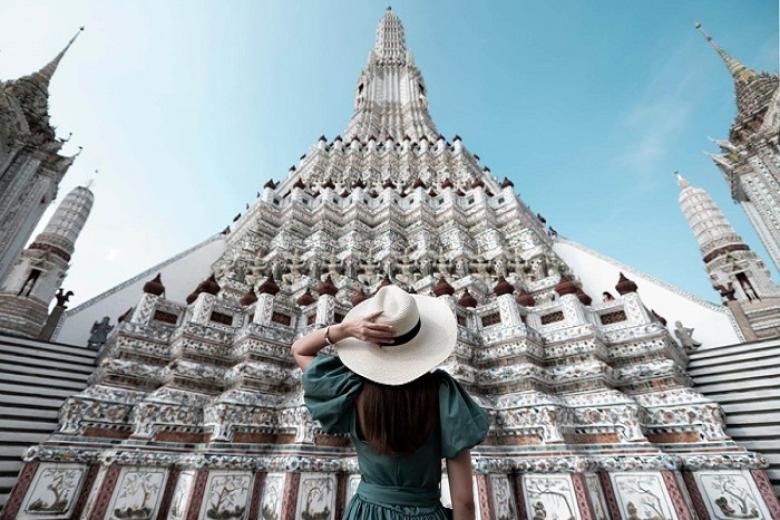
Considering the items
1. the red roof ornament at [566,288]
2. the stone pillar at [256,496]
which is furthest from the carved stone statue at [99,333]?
the red roof ornament at [566,288]

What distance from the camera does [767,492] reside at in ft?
13.5

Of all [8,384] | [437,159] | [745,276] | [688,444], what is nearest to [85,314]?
[8,384]

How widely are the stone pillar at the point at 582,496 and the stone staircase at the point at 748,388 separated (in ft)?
8.38

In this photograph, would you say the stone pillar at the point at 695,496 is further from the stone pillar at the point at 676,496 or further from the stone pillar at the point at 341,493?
the stone pillar at the point at 341,493

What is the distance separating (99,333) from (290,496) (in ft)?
21.3

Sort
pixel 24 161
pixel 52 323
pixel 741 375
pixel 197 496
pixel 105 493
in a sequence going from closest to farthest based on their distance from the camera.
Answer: pixel 105 493, pixel 197 496, pixel 741 375, pixel 52 323, pixel 24 161

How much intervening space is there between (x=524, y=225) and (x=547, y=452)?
9587 mm

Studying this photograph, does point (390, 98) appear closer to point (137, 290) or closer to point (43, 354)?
point (137, 290)

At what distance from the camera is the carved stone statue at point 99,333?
7.86m

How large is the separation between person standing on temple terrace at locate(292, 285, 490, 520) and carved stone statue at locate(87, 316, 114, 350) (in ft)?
28.8

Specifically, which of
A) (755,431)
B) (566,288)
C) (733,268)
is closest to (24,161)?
(566,288)

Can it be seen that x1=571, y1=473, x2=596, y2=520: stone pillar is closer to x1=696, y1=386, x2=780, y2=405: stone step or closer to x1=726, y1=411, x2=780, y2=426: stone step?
x1=726, y1=411, x2=780, y2=426: stone step

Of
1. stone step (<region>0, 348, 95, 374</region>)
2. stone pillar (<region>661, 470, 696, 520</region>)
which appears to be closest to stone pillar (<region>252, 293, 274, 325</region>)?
stone step (<region>0, 348, 95, 374</region>)

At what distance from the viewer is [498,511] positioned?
4.53 meters
